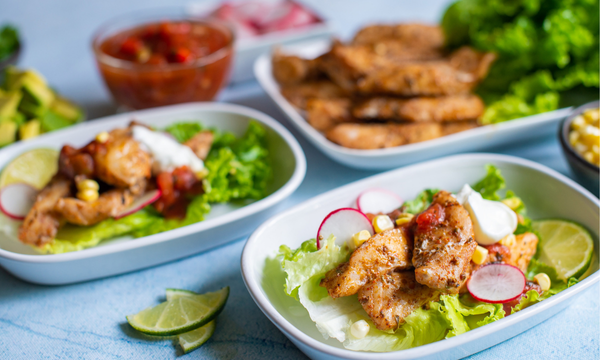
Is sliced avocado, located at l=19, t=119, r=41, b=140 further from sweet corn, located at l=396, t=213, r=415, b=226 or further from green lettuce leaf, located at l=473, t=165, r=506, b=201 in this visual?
green lettuce leaf, located at l=473, t=165, r=506, b=201

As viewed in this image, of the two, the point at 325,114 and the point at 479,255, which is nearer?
the point at 479,255

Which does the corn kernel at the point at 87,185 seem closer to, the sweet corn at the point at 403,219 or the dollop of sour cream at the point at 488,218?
the sweet corn at the point at 403,219

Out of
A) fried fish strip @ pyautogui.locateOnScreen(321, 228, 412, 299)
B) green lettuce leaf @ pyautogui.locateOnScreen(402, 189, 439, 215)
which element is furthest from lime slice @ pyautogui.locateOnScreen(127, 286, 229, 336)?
green lettuce leaf @ pyautogui.locateOnScreen(402, 189, 439, 215)

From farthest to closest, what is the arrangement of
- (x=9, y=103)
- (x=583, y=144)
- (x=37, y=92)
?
(x=37, y=92) < (x=9, y=103) < (x=583, y=144)

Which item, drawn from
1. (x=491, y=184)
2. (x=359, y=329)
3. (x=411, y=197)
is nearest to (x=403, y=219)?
(x=411, y=197)


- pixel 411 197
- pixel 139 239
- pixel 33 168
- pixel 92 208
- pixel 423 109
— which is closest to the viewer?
pixel 139 239

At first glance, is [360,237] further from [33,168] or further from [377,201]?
[33,168]
